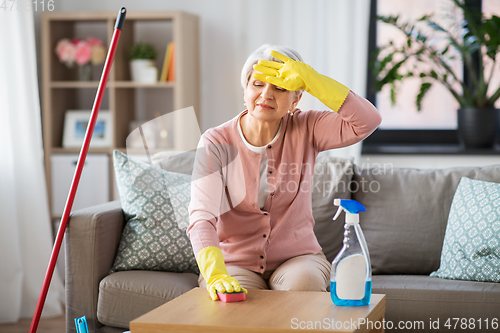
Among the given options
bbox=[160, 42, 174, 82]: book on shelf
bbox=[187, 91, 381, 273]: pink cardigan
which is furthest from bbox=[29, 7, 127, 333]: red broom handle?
bbox=[160, 42, 174, 82]: book on shelf

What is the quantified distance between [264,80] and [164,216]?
0.79 metres

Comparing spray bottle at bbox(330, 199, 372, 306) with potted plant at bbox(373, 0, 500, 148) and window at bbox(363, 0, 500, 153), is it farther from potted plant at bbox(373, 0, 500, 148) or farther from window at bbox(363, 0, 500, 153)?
window at bbox(363, 0, 500, 153)

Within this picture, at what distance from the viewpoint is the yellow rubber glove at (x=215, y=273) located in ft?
4.10

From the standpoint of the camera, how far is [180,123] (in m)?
1.99

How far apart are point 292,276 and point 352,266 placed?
363 mm

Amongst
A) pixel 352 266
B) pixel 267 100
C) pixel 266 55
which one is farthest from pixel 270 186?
pixel 352 266

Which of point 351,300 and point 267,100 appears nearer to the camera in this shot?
point 351,300

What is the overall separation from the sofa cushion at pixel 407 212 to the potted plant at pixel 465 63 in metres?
0.70

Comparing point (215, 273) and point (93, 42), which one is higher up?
point (93, 42)

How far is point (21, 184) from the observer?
8.66 feet

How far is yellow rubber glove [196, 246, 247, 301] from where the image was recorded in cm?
125

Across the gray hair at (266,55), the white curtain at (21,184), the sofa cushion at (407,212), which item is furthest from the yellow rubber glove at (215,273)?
the white curtain at (21,184)

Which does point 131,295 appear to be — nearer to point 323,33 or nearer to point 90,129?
point 90,129

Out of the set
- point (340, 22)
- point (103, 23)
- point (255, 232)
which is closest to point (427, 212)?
point (255, 232)
